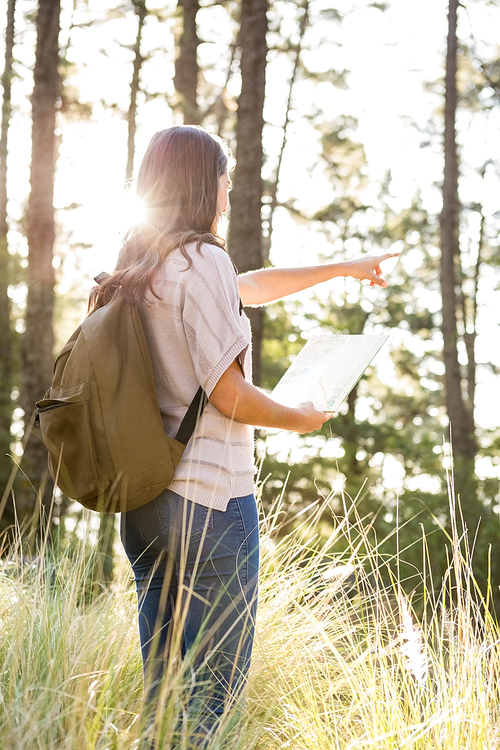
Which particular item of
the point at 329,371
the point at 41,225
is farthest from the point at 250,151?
the point at 329,371

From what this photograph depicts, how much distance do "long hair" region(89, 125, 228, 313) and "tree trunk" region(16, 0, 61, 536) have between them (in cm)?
714

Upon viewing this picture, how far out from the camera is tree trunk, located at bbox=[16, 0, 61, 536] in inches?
338

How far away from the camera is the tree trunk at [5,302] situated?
486 inches

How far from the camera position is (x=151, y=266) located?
161 cm

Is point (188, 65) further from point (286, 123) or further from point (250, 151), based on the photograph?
point (286, 123)

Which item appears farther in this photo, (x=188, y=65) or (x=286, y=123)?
(x=286, y=123)

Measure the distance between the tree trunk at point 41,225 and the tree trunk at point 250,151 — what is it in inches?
100

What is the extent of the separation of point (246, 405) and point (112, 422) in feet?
0.98

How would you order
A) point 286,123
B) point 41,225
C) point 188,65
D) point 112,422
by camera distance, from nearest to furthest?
point 112,422, point 41,225, point 188,65, point 286,123

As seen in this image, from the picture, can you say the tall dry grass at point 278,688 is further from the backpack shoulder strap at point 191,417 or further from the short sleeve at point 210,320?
the short sleeve at point 210,320

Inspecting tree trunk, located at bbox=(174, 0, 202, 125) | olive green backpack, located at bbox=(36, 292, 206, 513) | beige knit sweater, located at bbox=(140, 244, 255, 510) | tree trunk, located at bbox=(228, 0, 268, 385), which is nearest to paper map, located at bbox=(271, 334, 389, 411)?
beige knit sweater, located at bbox=(140, 244, 255, 510)

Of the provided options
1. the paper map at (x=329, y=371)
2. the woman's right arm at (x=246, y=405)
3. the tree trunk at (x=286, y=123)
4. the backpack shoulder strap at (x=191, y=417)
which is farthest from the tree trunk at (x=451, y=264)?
the backpack shoulder strap at (x=191, y=417)

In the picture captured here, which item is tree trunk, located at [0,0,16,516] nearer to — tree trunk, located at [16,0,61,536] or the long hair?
tree trunk, located at [16,0,61,536]

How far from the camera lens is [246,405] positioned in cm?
158
